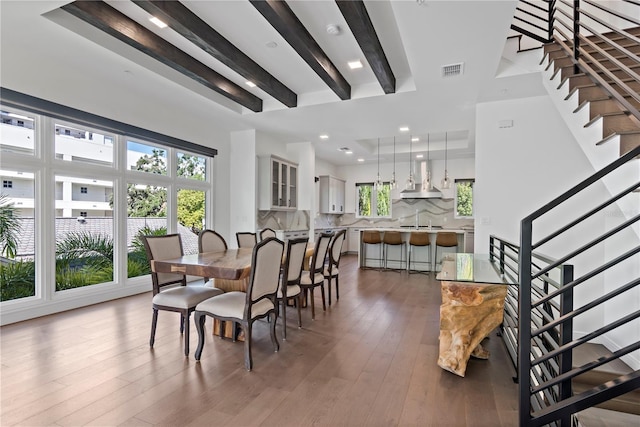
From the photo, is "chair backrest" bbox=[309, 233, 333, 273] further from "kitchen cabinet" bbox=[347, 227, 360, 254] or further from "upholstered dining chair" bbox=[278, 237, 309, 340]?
"kitchen cabinet" bbox=[347, 227, 360, 254]

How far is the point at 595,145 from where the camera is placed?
2654 mm

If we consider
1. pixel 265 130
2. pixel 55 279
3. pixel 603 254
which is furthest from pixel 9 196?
pixel 603 254

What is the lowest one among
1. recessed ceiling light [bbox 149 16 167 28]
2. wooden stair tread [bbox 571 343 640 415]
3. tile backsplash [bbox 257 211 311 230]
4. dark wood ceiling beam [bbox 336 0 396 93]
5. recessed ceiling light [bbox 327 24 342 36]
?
wooden stair tread [bbox 571 343 640 415]

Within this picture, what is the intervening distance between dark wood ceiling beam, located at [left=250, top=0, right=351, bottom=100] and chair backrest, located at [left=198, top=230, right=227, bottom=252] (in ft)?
7.70

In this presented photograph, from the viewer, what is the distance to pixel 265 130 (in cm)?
629

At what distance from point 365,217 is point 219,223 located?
507 centimetres

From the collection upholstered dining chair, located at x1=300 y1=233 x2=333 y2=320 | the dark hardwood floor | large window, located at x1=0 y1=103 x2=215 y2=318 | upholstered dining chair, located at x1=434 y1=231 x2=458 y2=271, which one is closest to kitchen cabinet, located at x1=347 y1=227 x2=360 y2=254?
upholstered dining chair, located at x1=434 y1=231 x2=458 y2=271

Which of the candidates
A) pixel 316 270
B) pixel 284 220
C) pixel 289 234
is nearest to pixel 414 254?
pixel 289 234

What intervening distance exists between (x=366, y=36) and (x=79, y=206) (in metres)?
4.00

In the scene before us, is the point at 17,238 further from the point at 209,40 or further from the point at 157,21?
the point at 209,40

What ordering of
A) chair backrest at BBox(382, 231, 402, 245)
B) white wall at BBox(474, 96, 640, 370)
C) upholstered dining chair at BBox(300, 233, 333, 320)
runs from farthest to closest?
chair backrest at BBox(382, 231, 402, 245) → white wall at BBox(474, 96, 640, 370) → upholstered dining chair at BBox(300, 233, 333, 320)

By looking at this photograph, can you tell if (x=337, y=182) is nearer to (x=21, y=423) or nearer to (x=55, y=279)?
(x=55, y=279)

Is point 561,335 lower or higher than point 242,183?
lower

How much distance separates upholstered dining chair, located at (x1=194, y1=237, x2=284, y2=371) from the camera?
96.6 inches
